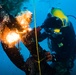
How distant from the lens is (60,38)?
4.09 meters

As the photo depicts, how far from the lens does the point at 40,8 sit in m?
4.16

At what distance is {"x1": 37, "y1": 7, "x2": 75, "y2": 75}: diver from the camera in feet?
13.2

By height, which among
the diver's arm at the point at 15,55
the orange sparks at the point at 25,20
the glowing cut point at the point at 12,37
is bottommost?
the diver's arm at the point at 15,55

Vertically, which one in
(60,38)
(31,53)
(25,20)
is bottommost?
(31,53)

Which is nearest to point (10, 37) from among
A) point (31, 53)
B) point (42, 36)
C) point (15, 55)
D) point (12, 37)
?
point (12, 37)

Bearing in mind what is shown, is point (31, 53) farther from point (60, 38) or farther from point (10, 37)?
point (60, 38)

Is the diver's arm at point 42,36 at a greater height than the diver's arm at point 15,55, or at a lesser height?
greater

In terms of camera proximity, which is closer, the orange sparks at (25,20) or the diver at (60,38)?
the orange sparks at (25,20)

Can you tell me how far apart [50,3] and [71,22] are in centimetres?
52

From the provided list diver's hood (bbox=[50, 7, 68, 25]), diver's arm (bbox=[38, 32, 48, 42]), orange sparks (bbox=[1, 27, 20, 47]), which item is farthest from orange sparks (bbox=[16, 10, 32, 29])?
diver's hood (bbox=[50, 7, 68, 25])

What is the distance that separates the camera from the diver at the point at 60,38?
13.2ft

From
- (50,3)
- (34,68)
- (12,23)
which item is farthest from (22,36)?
(50,3)

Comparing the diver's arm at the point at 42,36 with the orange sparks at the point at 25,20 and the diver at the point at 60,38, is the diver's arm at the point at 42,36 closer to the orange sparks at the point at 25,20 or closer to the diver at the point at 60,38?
the diver at the point at 60,38

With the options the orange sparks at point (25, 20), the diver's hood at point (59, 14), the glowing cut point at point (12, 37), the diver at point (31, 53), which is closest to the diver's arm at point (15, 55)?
the diver at point (31, 53)
